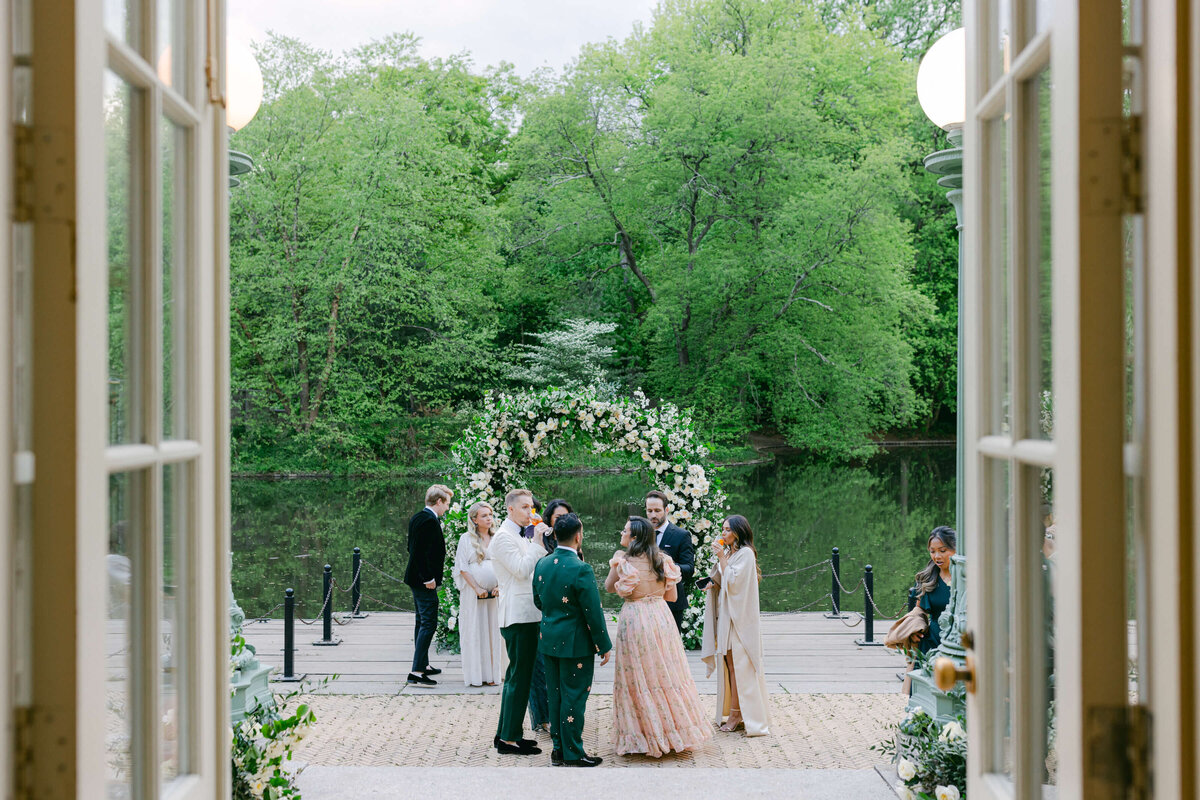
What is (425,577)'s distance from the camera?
917 cm

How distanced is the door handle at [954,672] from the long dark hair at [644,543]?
4537mm

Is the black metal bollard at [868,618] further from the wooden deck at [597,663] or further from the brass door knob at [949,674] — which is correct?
the brass door knob at [949,674]

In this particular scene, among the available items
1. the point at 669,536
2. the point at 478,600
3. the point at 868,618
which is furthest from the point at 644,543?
the point at 868,618

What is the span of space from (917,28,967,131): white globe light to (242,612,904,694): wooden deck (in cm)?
547

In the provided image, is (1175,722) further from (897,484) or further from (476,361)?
(897,484)

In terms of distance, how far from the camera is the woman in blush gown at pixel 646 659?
6.89m

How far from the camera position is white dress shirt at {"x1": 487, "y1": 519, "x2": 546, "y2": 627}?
6977 mm

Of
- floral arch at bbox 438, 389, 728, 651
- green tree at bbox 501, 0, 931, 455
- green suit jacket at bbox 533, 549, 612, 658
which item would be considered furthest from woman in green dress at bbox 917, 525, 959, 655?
green tree at bbox 501, 0, 931, 455

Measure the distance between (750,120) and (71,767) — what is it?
95.0 ft

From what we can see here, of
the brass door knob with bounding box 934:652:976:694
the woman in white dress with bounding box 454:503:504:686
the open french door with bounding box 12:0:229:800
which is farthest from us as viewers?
the woman in white dress with bounding box 454:503:504:686

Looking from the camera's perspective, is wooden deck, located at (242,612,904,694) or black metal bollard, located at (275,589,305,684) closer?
wooden deck, located at (242,612,904,694)

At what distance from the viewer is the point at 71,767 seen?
65.1 inches

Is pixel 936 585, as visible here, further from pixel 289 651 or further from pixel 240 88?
pixel 289 651

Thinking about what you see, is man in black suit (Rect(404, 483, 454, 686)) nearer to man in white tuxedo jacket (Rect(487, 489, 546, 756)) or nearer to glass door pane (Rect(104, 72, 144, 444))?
man in white tuxedo jacket (Rect(487, 489, 546, 756))
